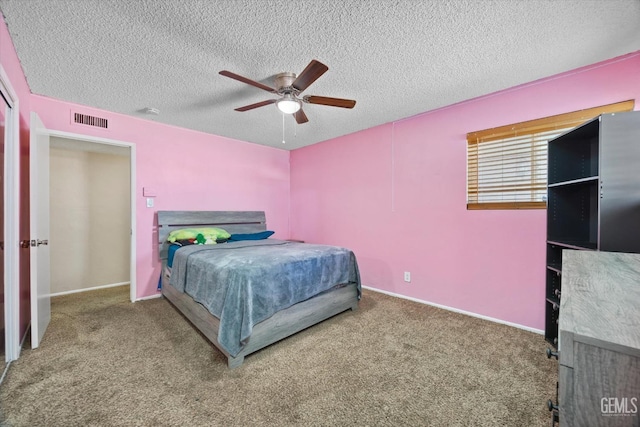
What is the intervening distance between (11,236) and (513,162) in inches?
175

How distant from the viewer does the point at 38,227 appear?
2.21 meters

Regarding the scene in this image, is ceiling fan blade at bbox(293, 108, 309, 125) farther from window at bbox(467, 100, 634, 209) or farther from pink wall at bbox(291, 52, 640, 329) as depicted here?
window at bbox(467, 100, 634, 209)

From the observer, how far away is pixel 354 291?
9.82ft

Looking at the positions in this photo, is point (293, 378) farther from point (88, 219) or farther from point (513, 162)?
point (88, 219)

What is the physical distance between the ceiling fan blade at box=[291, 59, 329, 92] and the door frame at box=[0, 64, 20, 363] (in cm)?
213

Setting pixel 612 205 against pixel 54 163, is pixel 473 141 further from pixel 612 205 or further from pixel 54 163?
pixel 54 163

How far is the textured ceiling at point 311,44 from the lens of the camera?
1567 millimetres

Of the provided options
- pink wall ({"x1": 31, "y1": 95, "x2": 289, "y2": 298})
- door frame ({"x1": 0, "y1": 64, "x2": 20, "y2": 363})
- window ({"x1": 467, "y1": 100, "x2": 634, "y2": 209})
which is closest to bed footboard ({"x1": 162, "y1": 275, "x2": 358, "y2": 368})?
pink wall ({"x1": 31, "y1": 95, "x2": 289, "y2": 298})

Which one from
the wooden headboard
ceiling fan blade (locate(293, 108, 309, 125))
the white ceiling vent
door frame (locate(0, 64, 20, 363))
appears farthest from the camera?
the wooden headboard

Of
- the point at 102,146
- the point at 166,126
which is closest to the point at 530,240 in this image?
the point at 166,126

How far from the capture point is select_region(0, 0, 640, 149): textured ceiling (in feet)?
5.14

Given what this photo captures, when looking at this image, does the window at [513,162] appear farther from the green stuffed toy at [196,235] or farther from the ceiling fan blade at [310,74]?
the green stuffed toy at [196,235]

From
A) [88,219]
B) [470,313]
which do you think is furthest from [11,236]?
[470,313]

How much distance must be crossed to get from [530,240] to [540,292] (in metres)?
0.50
